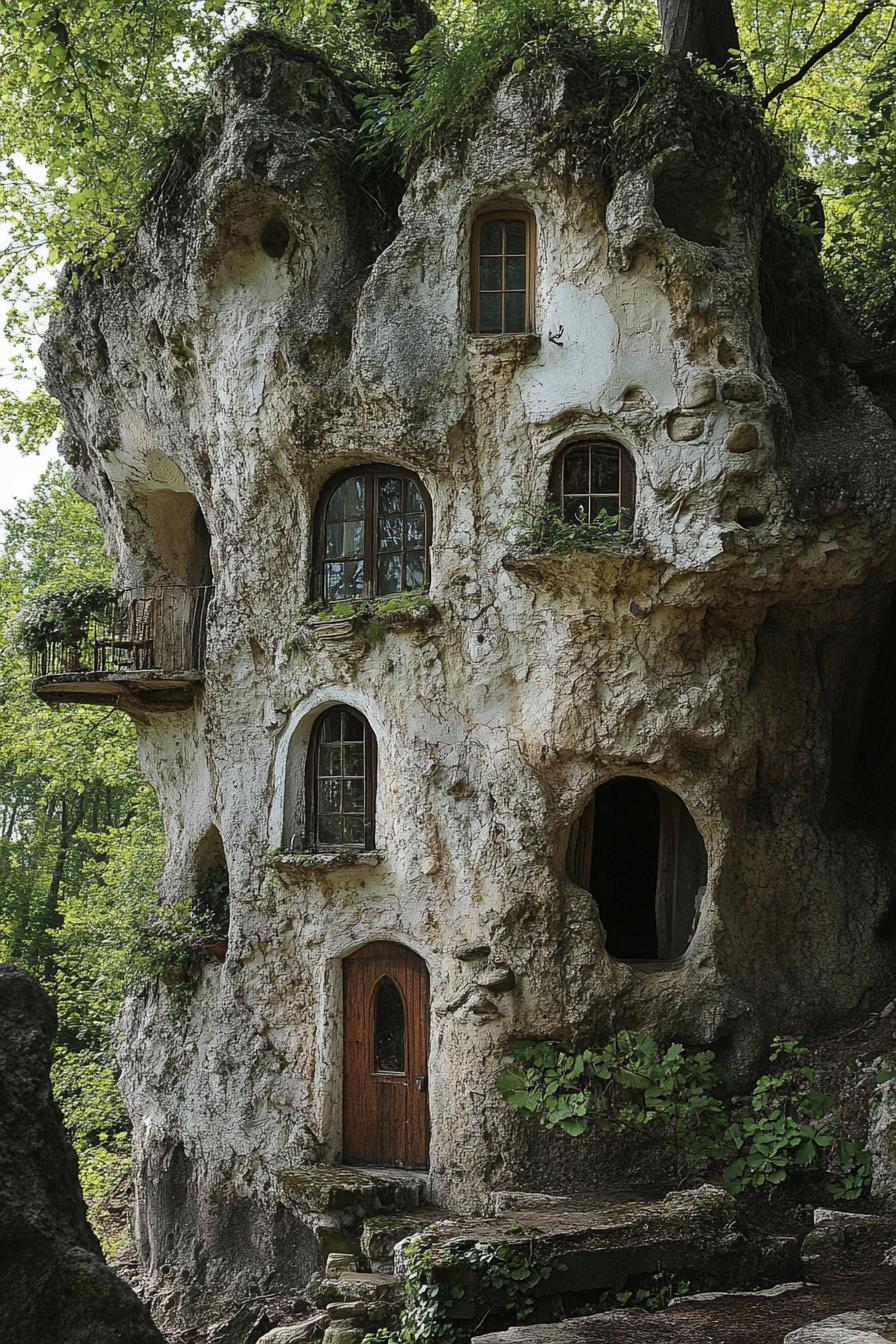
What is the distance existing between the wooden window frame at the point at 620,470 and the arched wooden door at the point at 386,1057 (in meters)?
5.15

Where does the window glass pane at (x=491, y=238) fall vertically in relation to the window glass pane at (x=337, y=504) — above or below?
above

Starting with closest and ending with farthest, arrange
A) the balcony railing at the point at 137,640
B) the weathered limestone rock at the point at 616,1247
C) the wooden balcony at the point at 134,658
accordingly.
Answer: the weathered limestone rock at the point at 616,1247
the wooden balcony at the point at 134,658
the balcony railing at the point at 137,640

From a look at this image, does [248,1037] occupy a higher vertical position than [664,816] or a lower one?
lower

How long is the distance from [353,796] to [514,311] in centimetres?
559

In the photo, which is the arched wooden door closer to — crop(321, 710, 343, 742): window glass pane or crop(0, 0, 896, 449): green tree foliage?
crop(321, 710, 343, 742): window glass pane

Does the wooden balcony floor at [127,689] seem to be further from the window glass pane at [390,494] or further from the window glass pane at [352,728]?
the window glass pane at [390,494]

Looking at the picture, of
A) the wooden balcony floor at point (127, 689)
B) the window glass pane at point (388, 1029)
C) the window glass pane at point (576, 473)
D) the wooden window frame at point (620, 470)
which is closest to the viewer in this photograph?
the wooden window frame at point (620, 470)

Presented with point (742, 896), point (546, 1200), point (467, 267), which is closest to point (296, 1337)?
point (546, 1200)

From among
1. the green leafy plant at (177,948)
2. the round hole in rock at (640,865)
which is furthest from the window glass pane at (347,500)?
the green leafy plant at (177,948)

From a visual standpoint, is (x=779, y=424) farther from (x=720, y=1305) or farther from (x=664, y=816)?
(x=720, y=1305)

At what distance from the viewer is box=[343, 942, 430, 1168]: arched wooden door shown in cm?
1429

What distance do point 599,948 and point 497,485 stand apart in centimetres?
491

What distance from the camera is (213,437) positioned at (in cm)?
1625

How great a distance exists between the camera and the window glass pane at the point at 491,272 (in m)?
14.7
